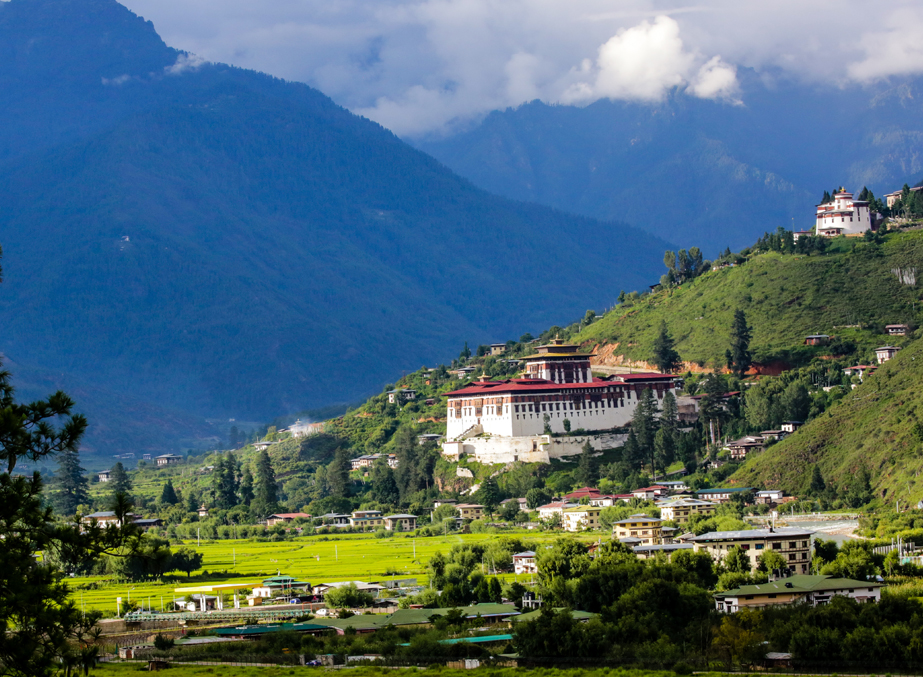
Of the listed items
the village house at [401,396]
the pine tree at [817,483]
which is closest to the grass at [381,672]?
the pine tree at [817,483]

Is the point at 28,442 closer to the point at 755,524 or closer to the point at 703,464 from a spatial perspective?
the point at 755,524

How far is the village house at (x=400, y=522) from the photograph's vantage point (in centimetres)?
12888

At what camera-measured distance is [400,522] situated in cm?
13000

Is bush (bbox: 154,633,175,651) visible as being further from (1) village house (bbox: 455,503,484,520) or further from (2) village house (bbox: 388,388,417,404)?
(2) village house (bbox: 388,388,417,404)

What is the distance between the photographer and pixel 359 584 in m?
81.8

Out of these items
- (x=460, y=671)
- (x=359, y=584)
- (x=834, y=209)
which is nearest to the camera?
(x=460, y=671)

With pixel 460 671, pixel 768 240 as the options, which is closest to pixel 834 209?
pixel 768 240

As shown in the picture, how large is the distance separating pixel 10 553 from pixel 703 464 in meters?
106

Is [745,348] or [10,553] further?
[745,348]

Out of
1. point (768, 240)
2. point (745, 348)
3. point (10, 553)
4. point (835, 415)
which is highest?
point (768, 240)

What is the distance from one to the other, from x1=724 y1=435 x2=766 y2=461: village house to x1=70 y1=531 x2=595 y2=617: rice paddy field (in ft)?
90.1

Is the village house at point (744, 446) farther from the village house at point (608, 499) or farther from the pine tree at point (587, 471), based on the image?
the village house at point (608, 499)

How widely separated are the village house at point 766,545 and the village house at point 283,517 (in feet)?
215

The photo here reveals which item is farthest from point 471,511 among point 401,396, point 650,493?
point 401,396
